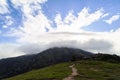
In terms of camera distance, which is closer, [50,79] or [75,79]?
[75,79]

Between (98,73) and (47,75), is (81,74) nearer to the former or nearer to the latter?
(98,73)

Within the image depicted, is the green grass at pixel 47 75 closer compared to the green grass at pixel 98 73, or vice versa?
the green grass at pixel 98 73

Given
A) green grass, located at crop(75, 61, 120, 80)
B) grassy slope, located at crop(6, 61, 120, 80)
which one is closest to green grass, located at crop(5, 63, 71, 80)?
grassy slope, located at crop(6, 61, 120, 80)

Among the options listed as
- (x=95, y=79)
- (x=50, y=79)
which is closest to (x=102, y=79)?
(x=95, y=79)

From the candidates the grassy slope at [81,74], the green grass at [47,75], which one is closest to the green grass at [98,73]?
the grassy slope at [81,74]

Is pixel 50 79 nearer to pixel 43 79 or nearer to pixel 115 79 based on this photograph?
pixel 43 79

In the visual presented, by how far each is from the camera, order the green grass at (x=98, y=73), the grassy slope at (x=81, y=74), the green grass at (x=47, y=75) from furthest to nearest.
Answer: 1. the green grass at (x=47, y=75)
2. the grassy slope at (x=81, y=74)
3. the green grass at (x=98, y=73)

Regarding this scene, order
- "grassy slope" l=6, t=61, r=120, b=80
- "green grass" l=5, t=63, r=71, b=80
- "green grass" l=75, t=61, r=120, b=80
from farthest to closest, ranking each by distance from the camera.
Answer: "green grass" l=5, t=63, r=71, b=80
"grassy slope" l=6, t=61, r=120, b=80
"green grass" l=75, t=61, r=120, b=80

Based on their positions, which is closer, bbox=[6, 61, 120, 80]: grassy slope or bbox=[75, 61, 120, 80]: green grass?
bbox=[75, 61, 120, 80]: green grass

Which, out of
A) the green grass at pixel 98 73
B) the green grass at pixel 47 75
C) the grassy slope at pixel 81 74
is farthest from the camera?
the green grass at pixel 47 75

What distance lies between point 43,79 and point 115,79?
1081 inches

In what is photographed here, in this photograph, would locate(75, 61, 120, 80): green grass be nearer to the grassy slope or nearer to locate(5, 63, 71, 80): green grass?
the grassy slope

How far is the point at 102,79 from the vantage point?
8969cm

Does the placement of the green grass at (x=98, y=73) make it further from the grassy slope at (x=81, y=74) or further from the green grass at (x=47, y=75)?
the green grass at (x=47, y=75)
